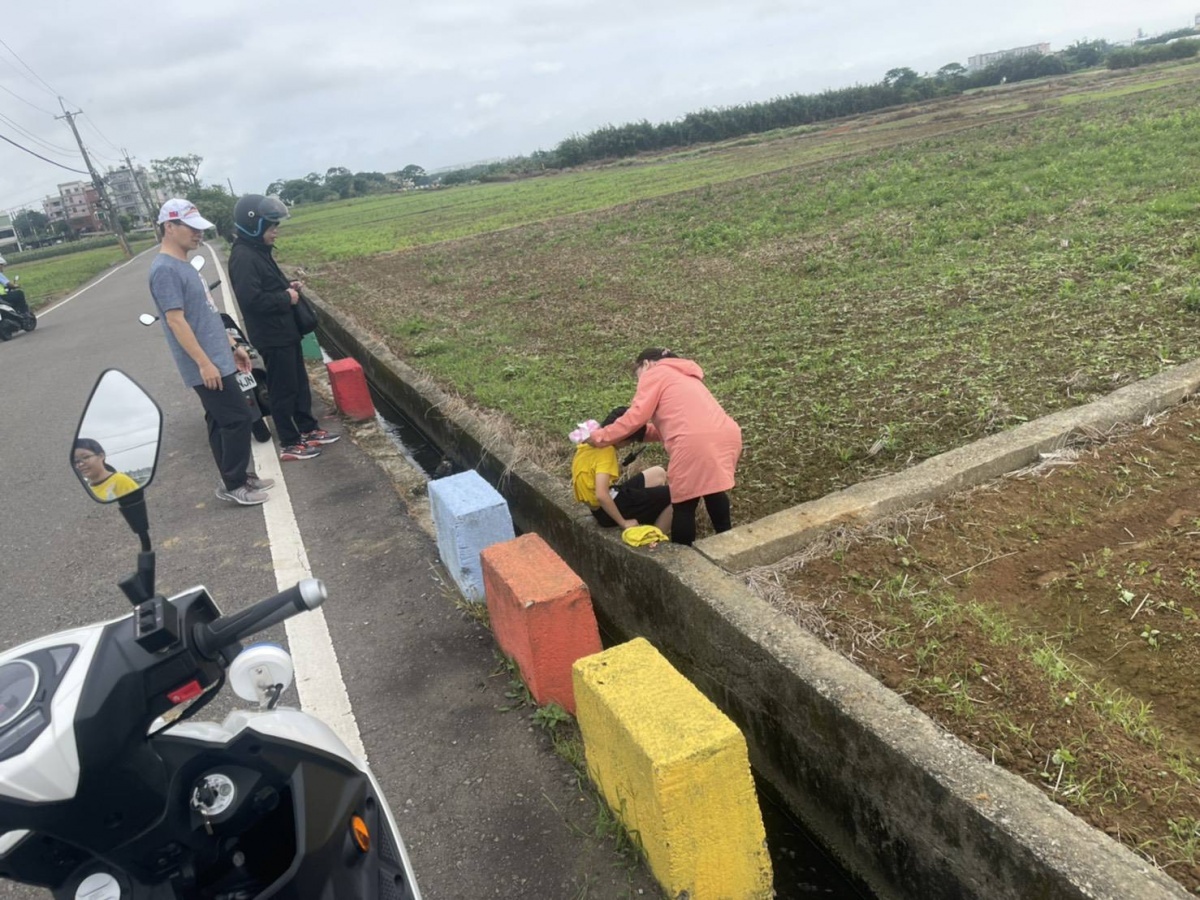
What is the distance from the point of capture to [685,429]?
3.90 meters

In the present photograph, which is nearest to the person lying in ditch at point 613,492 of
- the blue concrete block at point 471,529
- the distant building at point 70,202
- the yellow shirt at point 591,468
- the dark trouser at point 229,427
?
the yellow shirt at point 591,468

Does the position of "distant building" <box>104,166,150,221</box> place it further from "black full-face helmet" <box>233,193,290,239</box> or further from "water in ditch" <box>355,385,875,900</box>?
"water in ditch" <box>355,385,875,900</box>

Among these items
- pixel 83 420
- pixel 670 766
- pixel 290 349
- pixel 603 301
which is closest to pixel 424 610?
pixel 670 766

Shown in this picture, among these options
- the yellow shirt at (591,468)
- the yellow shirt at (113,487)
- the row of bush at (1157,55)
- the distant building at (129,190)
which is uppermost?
the distant building at (129,190)

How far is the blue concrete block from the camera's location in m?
4.21

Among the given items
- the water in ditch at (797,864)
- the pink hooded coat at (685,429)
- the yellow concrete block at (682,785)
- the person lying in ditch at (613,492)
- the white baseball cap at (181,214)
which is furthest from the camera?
the white baseball cap at (181,214)

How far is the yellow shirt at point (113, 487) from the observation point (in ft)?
6.28

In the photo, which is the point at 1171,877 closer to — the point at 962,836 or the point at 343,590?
the point at 962,836

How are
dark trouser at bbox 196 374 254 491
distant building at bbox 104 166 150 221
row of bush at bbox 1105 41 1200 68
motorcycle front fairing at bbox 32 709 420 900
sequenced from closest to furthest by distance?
motorcycle front fairing at bbox 32 709 420 900
dark trouser at bbox 196 374 254 491
row of bush at bbox 1105 41 1200 68
distant building at bbox 104 166 150 221

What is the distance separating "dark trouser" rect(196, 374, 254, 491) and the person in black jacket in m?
0.86

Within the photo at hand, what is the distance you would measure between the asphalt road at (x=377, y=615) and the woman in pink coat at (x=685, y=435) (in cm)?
112

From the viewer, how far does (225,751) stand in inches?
67.6

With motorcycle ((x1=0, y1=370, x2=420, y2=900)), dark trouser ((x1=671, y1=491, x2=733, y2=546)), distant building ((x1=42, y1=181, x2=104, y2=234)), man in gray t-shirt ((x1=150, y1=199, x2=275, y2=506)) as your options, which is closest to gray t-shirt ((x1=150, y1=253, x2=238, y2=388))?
man in gray t-shirt ((x1=150, y1=199, x2=275, y2=506))

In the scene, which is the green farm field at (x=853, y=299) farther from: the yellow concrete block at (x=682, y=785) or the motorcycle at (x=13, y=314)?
the motorcycle at (x=13, y=314)
